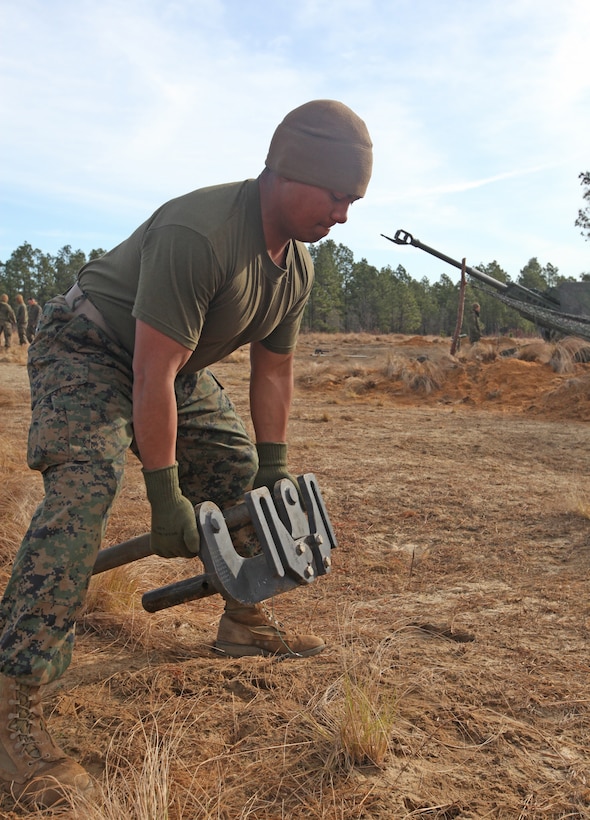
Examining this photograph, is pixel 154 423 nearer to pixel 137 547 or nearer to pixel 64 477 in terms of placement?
pixel 64 477

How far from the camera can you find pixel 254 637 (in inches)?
110

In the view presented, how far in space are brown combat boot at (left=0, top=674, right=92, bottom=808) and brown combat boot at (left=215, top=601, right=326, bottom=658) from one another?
35.3 inches

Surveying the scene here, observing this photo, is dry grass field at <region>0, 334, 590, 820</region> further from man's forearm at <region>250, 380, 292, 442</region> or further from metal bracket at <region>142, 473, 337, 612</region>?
man's forearm at <region>250, 380, 292, 442</region>

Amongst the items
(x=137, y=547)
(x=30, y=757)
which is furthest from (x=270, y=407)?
(x=30, y=757)

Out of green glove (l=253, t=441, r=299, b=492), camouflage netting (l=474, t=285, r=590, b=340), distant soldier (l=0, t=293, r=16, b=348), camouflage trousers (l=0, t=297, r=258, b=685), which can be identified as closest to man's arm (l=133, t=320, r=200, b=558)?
camouflage trousers (l=0, t=297, r=258, b=685)

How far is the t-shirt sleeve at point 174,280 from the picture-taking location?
6.86 ft

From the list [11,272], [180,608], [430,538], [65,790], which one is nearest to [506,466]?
[430,538]

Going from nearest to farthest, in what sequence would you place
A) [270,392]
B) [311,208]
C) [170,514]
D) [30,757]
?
1. [30,757]
2. [170,514]
3. [311,208]
4. [270,392]

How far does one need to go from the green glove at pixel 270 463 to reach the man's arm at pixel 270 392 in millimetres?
31

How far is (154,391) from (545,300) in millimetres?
16946

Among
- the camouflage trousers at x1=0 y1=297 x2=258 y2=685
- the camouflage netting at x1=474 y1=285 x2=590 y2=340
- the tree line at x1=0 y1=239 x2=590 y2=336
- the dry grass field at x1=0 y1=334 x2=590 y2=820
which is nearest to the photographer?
the dry grass field at x1=0 y1=334 x2=590 y2=820

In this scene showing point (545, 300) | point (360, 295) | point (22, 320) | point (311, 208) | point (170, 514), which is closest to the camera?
point (170, 514)

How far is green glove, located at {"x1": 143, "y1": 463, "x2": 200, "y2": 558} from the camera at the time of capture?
219cm

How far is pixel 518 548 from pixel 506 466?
260 centimetres
